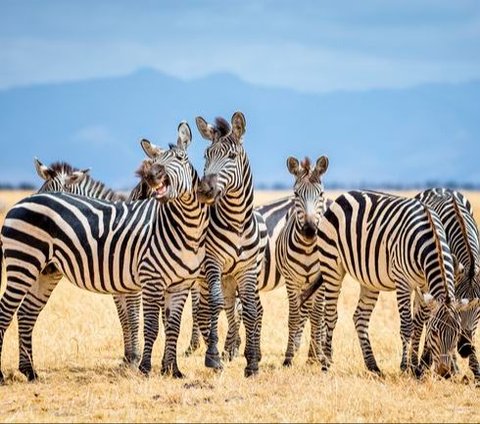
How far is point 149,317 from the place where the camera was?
1185cm

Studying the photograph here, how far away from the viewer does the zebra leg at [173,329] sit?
11.9m

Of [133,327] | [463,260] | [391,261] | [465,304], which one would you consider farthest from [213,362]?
[463,260]

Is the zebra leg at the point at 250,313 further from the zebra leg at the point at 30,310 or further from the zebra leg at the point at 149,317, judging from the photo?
the zebra leg at the point at 30,310

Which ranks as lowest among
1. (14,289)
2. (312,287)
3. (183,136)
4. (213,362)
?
(213,362)

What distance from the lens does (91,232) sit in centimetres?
1245

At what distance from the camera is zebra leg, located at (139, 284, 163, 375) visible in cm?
1180

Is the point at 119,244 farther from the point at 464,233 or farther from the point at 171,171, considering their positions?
the point at 464,233

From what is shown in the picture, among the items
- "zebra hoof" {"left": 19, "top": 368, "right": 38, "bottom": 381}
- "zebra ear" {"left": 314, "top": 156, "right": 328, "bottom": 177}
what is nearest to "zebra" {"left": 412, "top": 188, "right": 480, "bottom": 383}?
"zebra ear" {"left": 314, "top": 156, "right": 328, "bottom": 177}

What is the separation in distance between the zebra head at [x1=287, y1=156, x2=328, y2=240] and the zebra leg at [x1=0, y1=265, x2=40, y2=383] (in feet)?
11.2

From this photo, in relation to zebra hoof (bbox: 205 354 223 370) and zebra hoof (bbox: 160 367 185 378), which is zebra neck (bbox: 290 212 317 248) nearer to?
zebra hoof (bbox: 205 354 223 370)

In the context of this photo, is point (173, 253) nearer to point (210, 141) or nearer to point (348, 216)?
→ point (210, 141)

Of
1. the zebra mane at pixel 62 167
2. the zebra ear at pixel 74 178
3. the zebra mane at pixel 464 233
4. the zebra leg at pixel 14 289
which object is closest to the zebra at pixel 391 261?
the zebra mane at pixel 464 233

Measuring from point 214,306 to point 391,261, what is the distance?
218cm

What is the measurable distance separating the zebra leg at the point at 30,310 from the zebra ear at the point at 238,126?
292 centimetres
